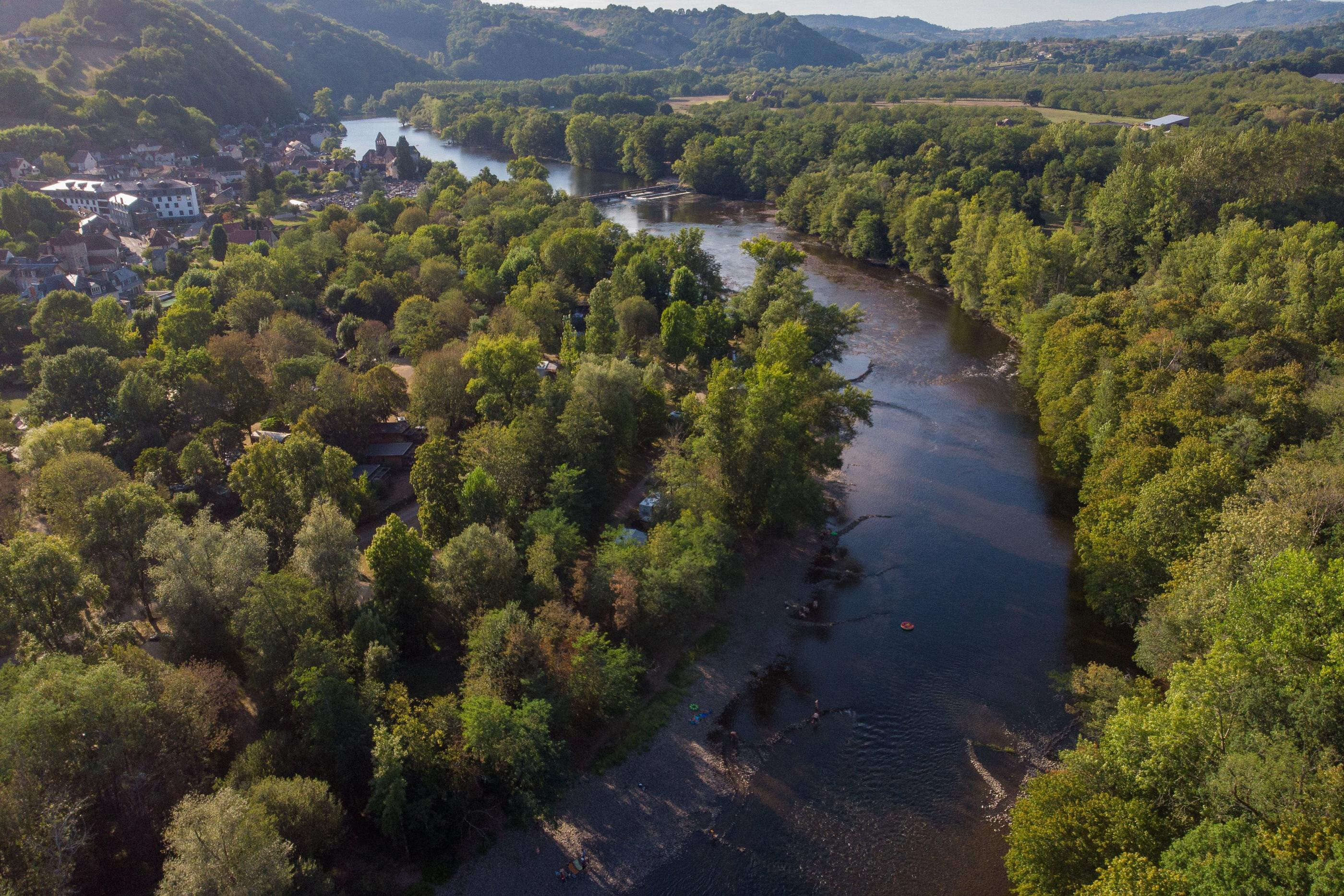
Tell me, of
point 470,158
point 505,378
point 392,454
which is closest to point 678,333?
point 505,378

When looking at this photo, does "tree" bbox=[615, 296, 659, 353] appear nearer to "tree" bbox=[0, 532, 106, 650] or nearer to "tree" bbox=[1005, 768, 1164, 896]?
"tree" bbox=[0, 532, 106, 650]

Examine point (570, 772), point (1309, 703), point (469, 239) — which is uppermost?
point (469, 239)

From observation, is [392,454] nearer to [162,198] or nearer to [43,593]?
[43,593]

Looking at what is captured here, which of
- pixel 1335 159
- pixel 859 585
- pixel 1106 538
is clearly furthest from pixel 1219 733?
pixel 1335 159

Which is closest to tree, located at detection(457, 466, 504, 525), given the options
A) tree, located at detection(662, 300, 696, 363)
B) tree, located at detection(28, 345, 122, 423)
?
tree, located at detection(662, 300, 696, 363)

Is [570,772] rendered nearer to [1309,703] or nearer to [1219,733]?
[1219,733]

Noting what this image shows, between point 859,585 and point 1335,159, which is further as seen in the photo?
point 1335,159
